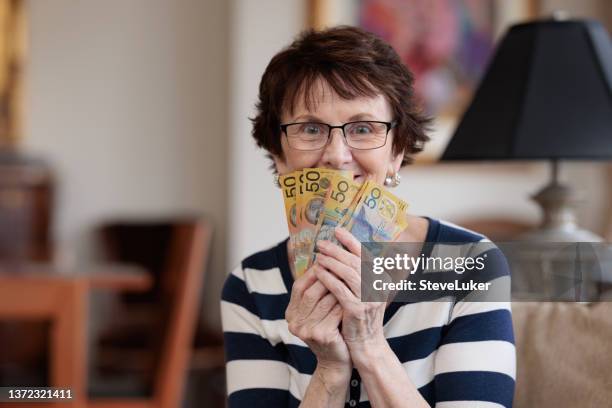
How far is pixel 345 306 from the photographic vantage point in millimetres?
1260

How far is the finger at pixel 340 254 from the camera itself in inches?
49.5

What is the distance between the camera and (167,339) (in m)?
3.08

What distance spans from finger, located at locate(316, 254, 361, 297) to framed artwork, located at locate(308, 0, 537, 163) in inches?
129

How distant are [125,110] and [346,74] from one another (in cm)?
406

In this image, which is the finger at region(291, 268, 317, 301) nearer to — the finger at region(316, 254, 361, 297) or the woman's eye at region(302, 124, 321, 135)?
the finger at region(316, 254, 361, 297)

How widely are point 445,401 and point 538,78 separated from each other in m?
0.98

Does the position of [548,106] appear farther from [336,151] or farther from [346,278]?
[346,278]

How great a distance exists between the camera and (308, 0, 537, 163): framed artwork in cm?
448

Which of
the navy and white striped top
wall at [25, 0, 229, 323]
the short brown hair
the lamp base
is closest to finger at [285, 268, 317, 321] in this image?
the navy and white striped top

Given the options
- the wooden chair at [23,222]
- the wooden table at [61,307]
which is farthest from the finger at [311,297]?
the wooden chair at [23,222]

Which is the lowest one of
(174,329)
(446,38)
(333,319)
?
(174,329)

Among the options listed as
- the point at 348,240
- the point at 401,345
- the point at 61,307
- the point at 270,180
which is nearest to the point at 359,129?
the point at 348,240

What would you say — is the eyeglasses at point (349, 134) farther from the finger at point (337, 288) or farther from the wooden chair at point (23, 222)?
the wooden chair at point (23, 222)

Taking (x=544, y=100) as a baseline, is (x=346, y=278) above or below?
below
